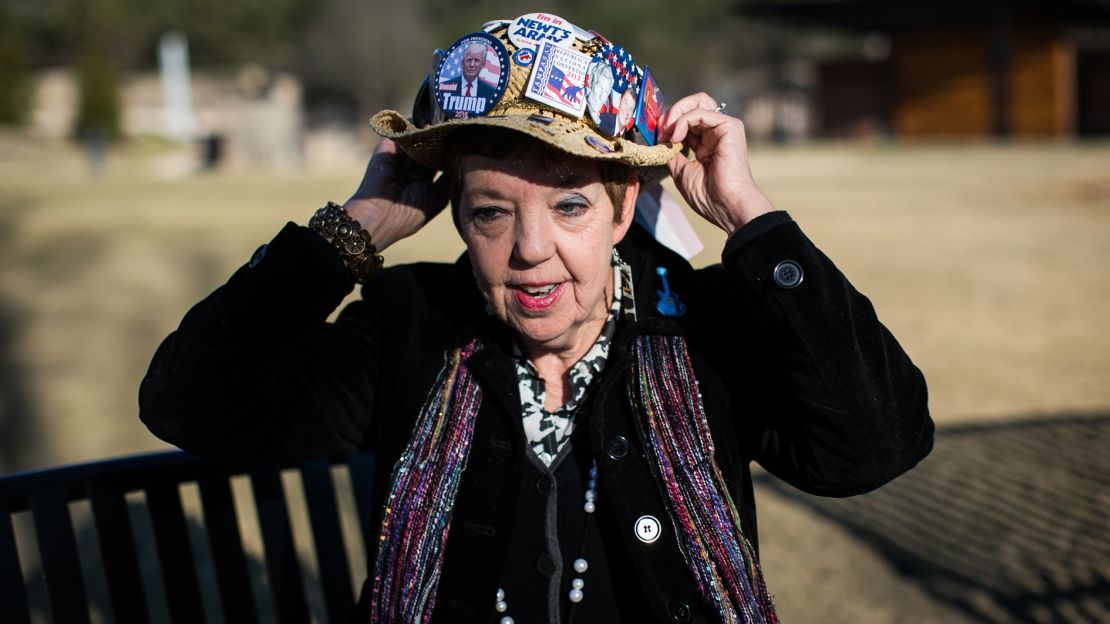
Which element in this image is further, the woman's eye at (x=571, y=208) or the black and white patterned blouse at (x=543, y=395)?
the black and white patterned blouse at (x=543, y=395)

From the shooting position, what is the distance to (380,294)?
218 cm

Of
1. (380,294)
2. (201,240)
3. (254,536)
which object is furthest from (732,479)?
(201,240)

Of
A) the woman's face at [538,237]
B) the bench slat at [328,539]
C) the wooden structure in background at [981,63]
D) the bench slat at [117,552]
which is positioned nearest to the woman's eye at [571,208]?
the woman's face at [538,237]

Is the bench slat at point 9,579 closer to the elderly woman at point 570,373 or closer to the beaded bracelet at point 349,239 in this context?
the elderly woman at point 570,373

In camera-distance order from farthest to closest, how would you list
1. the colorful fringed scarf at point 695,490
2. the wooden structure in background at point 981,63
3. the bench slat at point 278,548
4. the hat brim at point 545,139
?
the wooden structure in background at point 981,63
the bench slat at point 278,548
the colorful fringed scarf at point 695,490
the hat brim at point 545,139

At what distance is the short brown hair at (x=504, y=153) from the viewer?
1.84 m

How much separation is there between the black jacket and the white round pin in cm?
1

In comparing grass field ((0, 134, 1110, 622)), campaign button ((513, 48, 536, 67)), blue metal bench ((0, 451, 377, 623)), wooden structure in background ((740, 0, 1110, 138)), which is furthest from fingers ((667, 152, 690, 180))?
wooden structure in background ((740, 0, 1110, 138))

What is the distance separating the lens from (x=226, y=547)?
251cm

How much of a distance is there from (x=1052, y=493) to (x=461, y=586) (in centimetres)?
347

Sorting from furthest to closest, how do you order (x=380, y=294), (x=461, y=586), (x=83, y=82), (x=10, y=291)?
(x=83, y=82) → (x=10, y=291) → (x=380, y=294) → (x=461, y=586)

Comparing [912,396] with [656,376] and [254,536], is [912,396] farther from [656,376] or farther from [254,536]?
[254,536]

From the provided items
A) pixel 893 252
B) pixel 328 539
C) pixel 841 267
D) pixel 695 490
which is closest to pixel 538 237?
pixel 695 490

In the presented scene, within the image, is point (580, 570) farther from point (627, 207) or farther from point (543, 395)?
point (627, 207)
